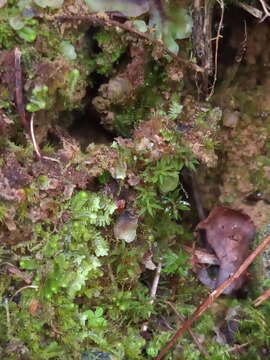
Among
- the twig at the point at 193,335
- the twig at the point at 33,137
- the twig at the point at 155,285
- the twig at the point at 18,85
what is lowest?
the twig at the point at 193,335

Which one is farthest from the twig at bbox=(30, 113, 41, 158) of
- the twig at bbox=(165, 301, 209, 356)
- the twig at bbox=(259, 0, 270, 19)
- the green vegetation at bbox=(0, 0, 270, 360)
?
the twig at bbox=(259, 0, 270, 19)

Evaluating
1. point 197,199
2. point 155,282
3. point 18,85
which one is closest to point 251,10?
point 197,199

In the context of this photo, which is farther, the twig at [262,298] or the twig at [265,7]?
the twig at [262,298]

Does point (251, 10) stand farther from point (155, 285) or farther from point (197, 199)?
point (155, 285)

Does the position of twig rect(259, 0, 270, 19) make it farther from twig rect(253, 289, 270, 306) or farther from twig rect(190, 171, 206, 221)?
twig rect(253, 289, 270, 306)

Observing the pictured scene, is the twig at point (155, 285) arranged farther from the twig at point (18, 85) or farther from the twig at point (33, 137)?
the twig at point (18, 85)

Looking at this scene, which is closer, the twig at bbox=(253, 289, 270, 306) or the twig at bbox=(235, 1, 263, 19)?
the twig at bbox=(235, 1, 263, 19)

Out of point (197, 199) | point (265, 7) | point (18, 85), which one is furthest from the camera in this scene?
point (197, 199)

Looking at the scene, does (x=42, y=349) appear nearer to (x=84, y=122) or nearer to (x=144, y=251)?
(x=144, y=251)

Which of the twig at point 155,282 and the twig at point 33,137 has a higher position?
the twig at point 33,137

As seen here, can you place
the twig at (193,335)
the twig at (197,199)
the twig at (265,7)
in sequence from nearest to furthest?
the twig at (265,7)
the twig at (193,335)
the twig at (197,199)

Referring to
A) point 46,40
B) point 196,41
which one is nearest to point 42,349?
point 46,40

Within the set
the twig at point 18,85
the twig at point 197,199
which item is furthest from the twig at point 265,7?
the twig at point 18,85
